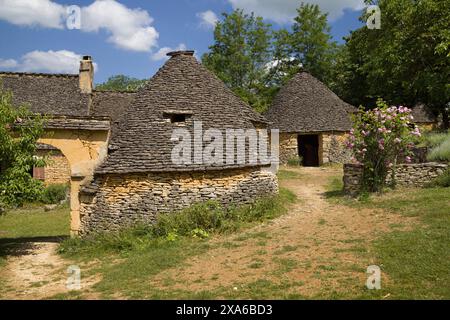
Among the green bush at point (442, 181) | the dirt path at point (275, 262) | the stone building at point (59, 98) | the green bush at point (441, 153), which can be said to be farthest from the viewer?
the stone building at point (59, 98)

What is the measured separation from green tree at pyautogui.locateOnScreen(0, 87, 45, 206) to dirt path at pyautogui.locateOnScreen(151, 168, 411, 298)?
4428 millimetres

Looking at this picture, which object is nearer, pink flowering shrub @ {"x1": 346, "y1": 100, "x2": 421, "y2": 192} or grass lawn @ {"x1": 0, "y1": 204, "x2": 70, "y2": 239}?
pink flowering shrub @ {"x1": 346, "y1": 100, "x2": 421, "y2": 192}

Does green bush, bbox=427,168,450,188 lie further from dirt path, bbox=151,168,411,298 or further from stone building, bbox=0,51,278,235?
stone building, bbox=0,51,278,235

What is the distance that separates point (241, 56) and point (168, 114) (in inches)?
804

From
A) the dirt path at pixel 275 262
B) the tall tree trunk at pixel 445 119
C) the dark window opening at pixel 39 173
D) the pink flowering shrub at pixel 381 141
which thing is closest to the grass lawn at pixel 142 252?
the dirt path at pixel 275 262

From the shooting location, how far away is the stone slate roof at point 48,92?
20203 mm

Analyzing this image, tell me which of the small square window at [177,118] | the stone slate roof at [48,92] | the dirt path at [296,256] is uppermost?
the stone slate roof at [48,92]

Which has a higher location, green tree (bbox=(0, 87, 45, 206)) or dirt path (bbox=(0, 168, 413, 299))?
green tree (bbox=(0, 87, 45, 206))

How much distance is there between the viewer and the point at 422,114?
27906 millimetres

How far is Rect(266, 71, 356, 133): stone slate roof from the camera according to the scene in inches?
803

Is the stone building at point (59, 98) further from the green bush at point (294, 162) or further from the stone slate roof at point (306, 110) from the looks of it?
the green bush at point (294, 162)

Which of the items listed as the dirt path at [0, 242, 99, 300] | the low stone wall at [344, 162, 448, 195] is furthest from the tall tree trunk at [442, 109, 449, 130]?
the dirt path at [0, 242, 99, 300]

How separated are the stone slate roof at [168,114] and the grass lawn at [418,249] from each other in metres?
4.57
